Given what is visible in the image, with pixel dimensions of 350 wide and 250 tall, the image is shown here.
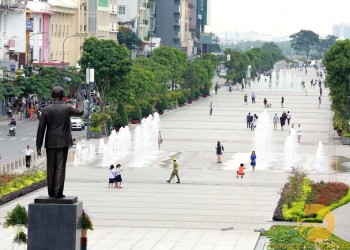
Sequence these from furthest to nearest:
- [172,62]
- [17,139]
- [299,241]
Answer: [172,62], [17,139], [299,241]

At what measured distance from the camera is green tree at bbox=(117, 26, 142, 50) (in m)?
180

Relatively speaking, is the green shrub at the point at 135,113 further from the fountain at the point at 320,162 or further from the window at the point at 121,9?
the window at the point at 121,9

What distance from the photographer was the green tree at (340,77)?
274 feet

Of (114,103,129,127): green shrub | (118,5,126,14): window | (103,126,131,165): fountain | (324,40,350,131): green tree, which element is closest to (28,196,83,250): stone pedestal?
(103,126,131,165): fountain

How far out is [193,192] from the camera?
173ft

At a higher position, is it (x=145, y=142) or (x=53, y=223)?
(x=53, y=223)

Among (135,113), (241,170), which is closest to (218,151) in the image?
(241,170)

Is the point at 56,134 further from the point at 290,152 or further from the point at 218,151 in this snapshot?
the point at 290,152

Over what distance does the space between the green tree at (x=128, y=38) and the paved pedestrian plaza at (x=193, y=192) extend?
8463 cm

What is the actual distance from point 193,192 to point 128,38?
129m

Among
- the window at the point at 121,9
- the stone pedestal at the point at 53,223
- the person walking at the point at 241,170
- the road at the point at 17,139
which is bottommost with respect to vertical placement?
the road at the point at 17,139

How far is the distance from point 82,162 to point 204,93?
78.3m

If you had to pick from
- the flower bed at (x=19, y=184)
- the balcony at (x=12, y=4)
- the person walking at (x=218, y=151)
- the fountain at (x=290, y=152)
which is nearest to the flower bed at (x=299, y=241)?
the flower bed at (x=19, y=184)

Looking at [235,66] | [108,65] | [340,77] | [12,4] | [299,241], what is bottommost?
[299,241]
